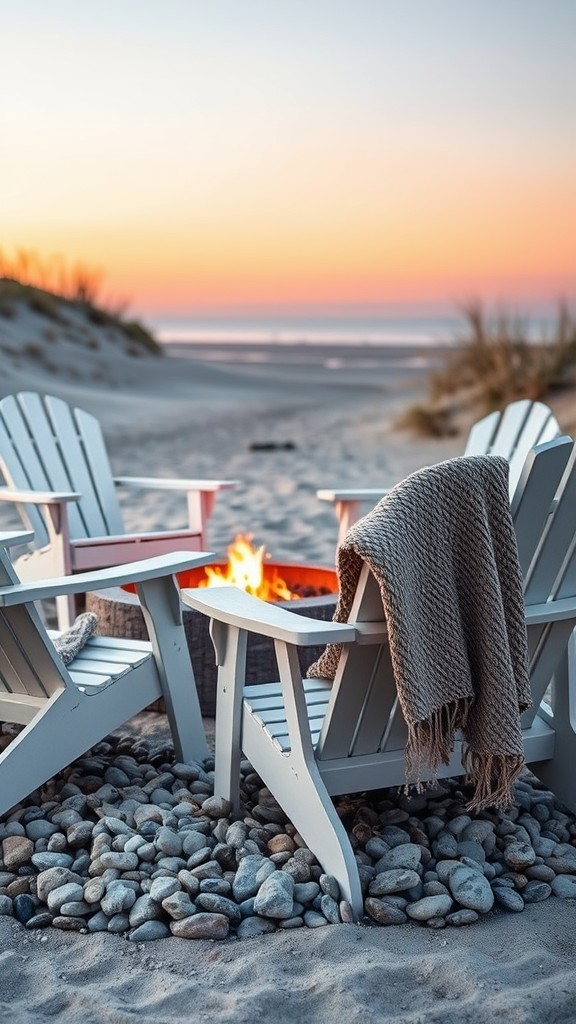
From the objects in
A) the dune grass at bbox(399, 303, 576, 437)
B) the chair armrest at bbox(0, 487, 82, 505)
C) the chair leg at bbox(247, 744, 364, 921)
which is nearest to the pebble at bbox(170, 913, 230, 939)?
the chair leg at bbox(247, 744, 364, 921)

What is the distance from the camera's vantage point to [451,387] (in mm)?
10922

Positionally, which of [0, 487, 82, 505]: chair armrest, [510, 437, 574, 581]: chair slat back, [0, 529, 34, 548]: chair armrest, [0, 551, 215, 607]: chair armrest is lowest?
[0, 487, 82, 505]: chair armrest

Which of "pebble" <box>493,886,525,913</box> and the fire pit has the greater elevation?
the fire pit

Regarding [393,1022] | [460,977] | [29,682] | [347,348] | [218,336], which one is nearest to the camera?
[393,1022]

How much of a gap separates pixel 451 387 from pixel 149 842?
30.1 ft

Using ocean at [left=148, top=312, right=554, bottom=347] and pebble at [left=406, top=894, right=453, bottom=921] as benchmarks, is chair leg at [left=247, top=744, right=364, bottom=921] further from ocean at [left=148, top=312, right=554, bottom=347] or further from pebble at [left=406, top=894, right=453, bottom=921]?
ocean at [left=148, top=312, right=554, bottom=347]

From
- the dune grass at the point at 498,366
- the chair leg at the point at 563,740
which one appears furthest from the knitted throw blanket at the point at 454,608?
the dune grass at the point at 498,366

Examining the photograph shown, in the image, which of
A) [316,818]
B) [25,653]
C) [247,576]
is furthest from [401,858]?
[247,576]

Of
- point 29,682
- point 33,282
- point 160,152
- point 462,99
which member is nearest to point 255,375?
point 33,282

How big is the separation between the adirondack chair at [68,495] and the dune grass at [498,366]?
21.7 ft

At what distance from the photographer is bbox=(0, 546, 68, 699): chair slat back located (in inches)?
85.4

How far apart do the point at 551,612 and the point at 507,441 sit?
171 cm

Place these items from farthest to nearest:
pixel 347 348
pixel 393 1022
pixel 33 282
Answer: pixel 347 348, pixel 33 282, pixel 393 1022

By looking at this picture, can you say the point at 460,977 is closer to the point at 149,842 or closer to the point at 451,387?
the point at 149,842
